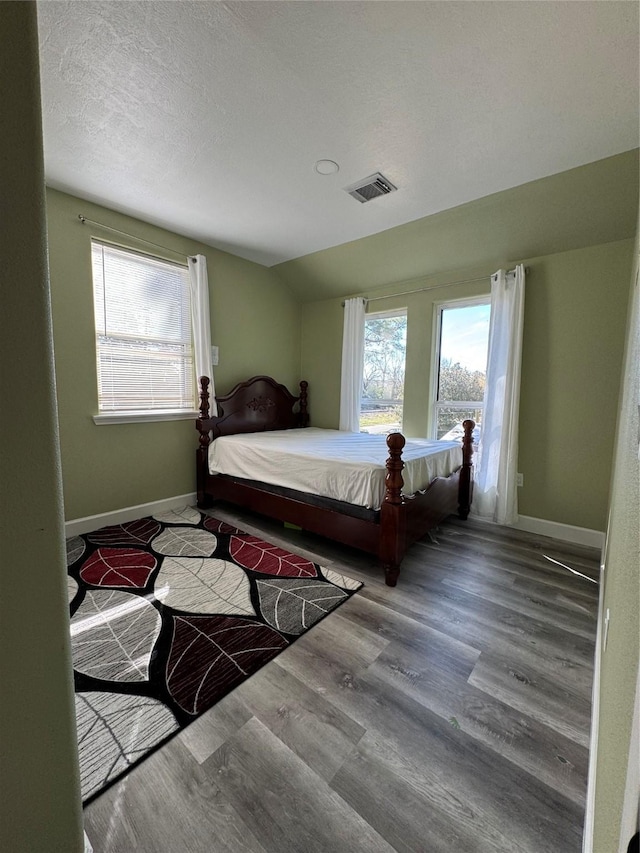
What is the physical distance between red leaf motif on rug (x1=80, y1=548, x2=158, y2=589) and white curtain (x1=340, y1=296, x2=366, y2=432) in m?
2.50

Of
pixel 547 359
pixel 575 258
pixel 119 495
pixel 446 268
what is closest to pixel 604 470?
pixel 547 359

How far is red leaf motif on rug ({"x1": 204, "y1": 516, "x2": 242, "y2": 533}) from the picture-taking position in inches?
114

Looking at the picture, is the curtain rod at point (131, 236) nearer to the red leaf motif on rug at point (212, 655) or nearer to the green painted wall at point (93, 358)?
the green painted wall at point (93, 358)

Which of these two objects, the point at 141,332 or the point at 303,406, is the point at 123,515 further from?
the point at 303,406

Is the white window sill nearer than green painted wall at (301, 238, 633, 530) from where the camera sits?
No

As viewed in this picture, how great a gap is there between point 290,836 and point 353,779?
228 millimetres

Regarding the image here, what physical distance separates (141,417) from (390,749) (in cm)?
296

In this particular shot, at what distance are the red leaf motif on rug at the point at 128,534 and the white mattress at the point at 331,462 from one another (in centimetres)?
74

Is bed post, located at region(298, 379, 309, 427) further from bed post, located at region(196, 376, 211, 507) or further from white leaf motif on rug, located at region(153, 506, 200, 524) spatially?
white leaf motif on rug, located at region(153, 506, 200, 524)

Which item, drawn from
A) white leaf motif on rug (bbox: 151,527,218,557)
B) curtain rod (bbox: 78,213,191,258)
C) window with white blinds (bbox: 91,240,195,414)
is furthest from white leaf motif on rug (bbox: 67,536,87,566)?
curtain rod (bbox: 78,213,191,258)

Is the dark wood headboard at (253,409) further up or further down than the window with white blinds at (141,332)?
further down

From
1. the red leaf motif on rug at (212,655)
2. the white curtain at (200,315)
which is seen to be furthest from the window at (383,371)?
the red leaf motif on rug at (212,655)

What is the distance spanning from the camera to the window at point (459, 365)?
3299 mm

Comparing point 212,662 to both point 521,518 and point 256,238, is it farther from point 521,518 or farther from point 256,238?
point 256,238
